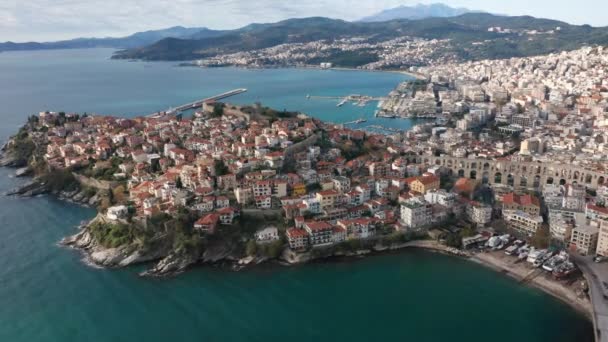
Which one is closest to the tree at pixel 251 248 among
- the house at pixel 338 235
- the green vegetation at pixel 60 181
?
the house at pixel 338 235

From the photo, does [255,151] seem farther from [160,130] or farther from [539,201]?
[539,201]

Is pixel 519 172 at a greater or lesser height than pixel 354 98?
lesser

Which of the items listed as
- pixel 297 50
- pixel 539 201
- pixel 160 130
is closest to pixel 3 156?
pixel 160 130

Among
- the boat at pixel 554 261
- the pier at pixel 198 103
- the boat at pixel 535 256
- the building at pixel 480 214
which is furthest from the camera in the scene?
the pier at pixel 198 103

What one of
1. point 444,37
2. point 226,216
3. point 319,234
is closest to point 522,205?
Result: point 319,234

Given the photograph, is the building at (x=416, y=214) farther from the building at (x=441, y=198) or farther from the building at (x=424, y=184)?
the building at (x=424, y=184)

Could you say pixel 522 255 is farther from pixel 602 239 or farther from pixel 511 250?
pixel 602 239
